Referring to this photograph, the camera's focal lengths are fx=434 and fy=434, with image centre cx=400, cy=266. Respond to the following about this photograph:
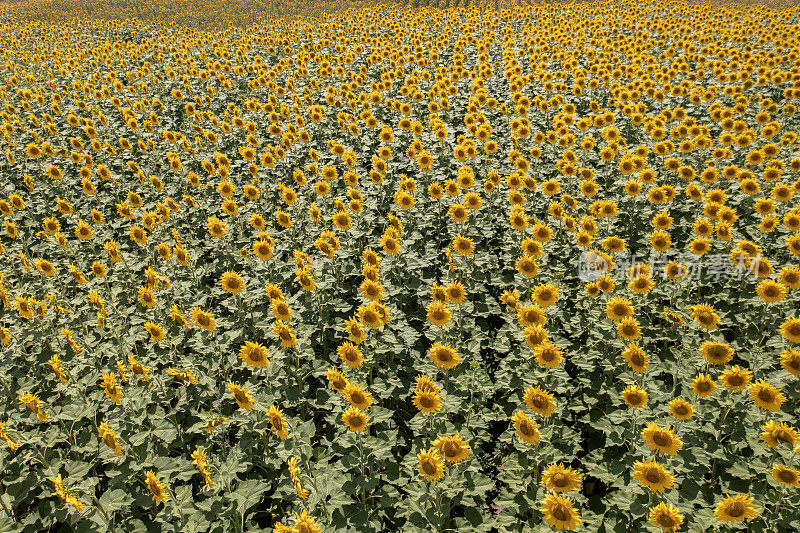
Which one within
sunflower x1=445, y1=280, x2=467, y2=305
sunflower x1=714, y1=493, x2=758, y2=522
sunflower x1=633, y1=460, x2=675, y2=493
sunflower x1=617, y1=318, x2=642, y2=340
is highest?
sunflower x1=445, y1=280, x2=467, y2=305

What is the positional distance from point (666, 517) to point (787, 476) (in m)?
1.19

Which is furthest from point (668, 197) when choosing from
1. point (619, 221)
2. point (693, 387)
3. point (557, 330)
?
point (693, 387)

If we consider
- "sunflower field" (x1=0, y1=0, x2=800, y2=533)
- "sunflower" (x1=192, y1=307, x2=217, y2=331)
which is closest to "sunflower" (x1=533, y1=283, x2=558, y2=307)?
"sunflower field" (x1=0, y1=0, x2=800, y2=533)

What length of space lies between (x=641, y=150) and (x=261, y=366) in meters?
7.34

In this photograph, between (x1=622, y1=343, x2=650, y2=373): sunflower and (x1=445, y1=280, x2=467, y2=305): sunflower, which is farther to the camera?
(x1=445, y1=280, x2=467, y2=305): sunflower

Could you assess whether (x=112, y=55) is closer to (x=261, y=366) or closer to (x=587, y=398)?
(x=261, y=366)

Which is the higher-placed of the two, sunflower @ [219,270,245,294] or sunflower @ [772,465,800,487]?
sunflower @ [219,270,245,294]

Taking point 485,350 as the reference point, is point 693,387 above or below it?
above

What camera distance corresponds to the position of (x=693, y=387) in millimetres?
4324

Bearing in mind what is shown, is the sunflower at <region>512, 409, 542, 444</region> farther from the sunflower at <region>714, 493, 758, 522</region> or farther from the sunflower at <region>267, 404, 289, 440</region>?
the sunflower at <region>267, 404, 289, 440</region>

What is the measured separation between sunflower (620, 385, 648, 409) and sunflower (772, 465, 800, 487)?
107 cm

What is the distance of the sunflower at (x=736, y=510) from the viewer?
342 centimetres

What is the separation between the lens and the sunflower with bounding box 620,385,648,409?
13.6ft

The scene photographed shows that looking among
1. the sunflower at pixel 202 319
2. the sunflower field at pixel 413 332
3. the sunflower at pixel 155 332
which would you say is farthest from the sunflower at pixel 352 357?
the sunflower at pixel 155 332
